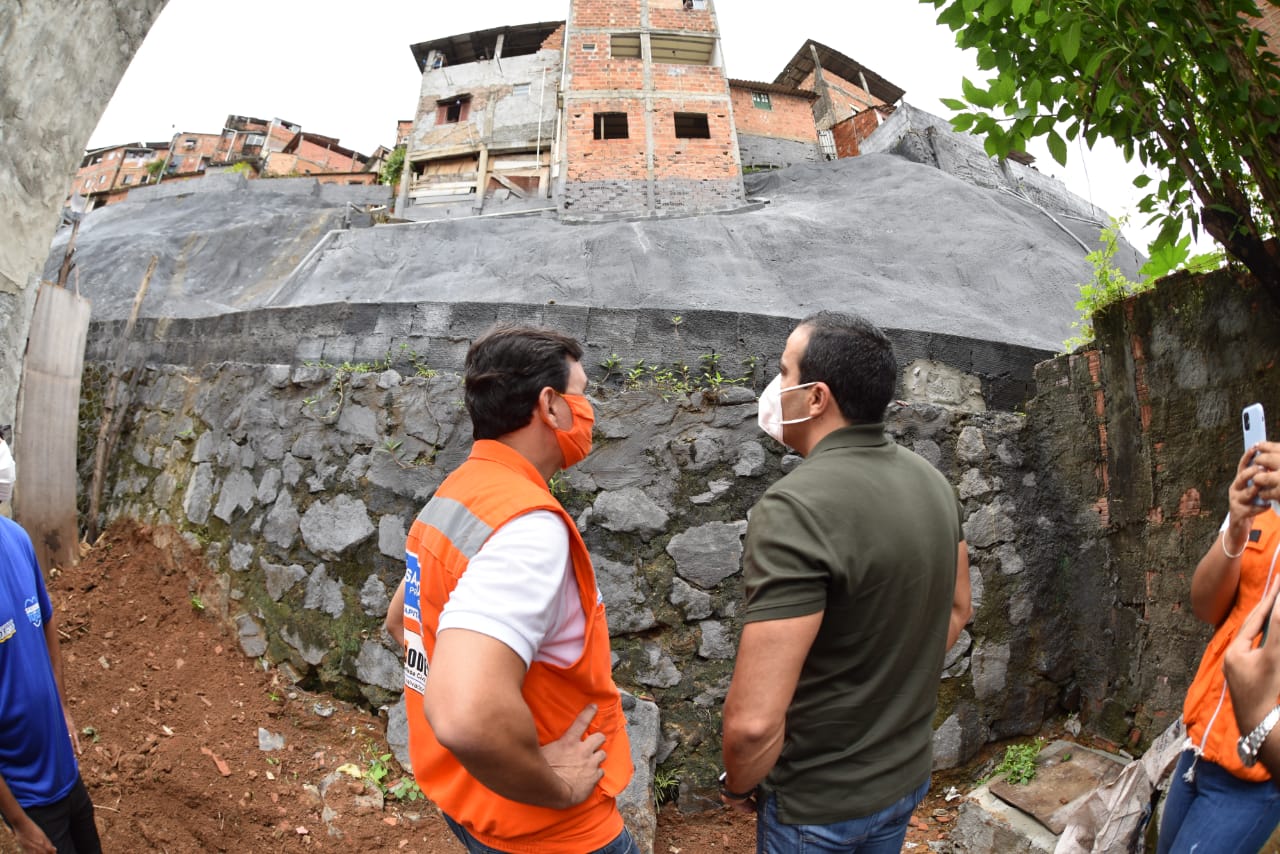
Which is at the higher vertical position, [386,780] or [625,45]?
[625,45]

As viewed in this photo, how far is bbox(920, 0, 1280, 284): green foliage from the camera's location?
83.0 inches

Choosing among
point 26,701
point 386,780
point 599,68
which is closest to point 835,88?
point 599,68

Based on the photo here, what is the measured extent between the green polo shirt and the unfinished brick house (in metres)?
13.7

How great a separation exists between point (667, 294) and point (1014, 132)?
5762mm

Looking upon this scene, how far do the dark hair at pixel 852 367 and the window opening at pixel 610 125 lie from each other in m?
16.1

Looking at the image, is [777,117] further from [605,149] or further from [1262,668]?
[1262,668]

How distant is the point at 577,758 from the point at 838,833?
0.54m

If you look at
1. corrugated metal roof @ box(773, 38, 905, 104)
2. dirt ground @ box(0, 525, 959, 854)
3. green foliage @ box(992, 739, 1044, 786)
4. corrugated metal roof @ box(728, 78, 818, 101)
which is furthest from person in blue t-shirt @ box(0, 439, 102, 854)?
corrugated metal roof @ box(773, 38, 905, 104)

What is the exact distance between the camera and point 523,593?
1235 millimetres

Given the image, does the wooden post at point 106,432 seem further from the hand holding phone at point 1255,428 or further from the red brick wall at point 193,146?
the red brick wall at point 193,146

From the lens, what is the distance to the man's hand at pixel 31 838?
196cm

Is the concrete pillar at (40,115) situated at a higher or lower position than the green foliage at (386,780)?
higher

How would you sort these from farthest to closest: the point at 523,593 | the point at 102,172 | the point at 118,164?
1. the point at 102,172
2. the point at 118,164
3. the point at 523,593

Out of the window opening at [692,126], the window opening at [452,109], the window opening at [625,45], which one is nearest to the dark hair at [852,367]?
the window opening at [692,126]
